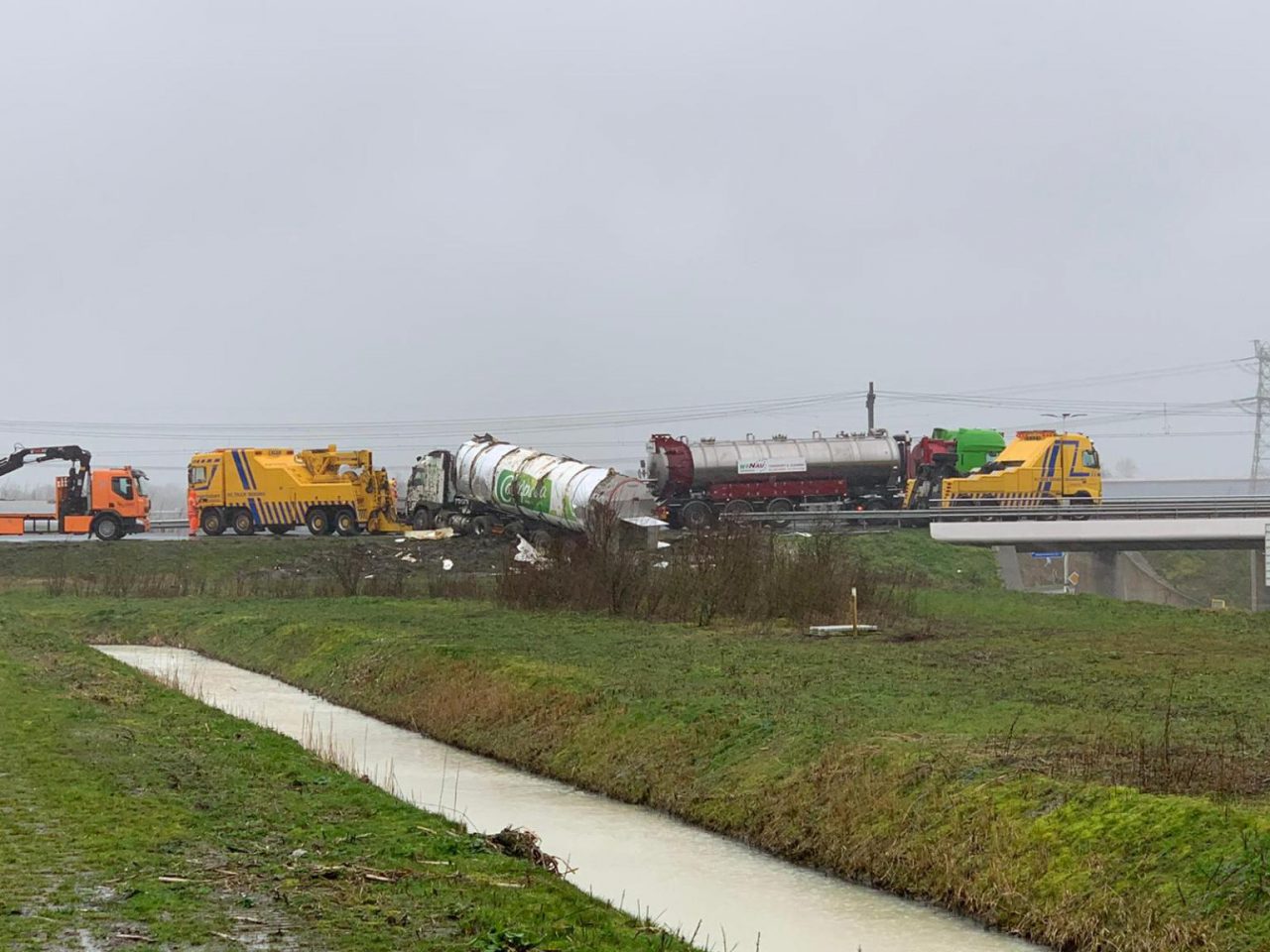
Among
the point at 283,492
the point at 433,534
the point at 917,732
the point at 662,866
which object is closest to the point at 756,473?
the point at 433,534

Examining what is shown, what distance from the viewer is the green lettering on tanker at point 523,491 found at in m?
57.3

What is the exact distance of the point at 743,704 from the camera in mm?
21766

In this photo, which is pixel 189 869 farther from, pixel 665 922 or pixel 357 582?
pixel 357 582

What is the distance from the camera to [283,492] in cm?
6456

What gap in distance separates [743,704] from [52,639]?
56.5 ft

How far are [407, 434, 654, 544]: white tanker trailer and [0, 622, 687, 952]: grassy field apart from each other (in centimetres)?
3518

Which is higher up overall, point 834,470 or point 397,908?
point 834,470

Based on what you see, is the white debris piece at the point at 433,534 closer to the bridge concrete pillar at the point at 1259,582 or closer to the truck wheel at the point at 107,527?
the truck wheel at the point at 107,527

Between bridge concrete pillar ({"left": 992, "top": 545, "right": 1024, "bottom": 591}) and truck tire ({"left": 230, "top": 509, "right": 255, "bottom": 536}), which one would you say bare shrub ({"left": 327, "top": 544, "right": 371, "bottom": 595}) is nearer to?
truck tire ({"left": 230, "top": 509, "right": 255, "bottom": 536})

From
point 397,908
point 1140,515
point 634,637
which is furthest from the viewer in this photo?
point 1140,515

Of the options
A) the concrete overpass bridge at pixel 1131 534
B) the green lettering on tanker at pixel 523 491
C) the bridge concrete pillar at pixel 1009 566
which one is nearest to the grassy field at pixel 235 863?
the green lettering on tanker at pixel 523 491

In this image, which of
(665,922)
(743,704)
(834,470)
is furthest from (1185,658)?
(834,470)

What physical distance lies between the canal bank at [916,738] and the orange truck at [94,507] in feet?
96.1

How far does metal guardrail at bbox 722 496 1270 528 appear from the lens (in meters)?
59.5
